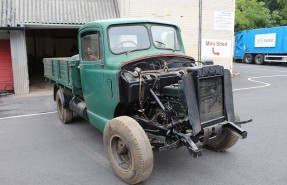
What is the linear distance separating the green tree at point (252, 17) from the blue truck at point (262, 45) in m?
6.10

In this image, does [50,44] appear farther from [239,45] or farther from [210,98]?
[210,98]

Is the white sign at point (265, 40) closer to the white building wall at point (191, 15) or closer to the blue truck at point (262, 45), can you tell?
the blue truck at point (262, 45)

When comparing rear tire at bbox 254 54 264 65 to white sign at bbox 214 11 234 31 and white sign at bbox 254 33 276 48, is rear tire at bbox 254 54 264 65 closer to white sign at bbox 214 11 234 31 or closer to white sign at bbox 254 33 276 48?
white sign at bbox 254 33 276 48

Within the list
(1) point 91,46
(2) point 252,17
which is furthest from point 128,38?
(2) point 252,17

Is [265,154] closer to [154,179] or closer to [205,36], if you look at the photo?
[154,179]

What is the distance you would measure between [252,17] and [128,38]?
33.2 m

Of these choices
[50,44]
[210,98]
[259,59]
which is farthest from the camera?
[259,59]

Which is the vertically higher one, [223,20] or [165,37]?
[223,20]

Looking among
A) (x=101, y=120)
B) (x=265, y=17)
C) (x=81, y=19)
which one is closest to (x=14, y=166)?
(x=101, y=120)

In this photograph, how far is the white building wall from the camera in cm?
1428

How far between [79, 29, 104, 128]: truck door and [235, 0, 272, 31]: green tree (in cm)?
3095

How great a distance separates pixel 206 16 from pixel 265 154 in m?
11.8

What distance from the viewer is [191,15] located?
50.8 feet

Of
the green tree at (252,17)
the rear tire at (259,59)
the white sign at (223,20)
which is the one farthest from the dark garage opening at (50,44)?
the green tree at (252,17)
